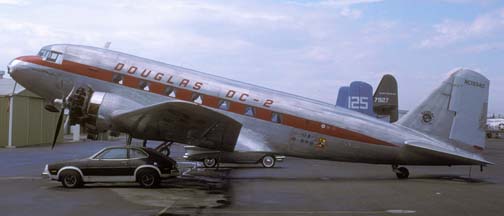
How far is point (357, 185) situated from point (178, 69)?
791cm

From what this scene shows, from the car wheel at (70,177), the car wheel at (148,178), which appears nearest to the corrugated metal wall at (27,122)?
the car wheel at (70,177)

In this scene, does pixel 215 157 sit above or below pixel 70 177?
above

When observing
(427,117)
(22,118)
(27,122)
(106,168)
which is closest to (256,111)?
(106,168)

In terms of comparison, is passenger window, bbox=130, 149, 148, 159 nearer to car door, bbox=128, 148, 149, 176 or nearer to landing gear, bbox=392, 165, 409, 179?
car door, bbox=128, 148, 149, 176

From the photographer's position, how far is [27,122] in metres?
47.9

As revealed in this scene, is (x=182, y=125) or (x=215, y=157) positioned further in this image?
(x=215, y=157)

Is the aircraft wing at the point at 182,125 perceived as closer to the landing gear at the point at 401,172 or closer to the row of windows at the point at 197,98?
the row of windows at the point at 197,98

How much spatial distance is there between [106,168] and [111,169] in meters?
0.15

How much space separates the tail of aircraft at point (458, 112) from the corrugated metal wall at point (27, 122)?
115 ft

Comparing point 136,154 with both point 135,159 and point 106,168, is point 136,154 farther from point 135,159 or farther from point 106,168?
point 106,168

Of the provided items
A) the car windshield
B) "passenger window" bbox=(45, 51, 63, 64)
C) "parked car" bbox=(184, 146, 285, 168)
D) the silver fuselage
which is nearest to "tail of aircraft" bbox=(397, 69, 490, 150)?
the silver fuselage

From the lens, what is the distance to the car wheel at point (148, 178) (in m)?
16.9

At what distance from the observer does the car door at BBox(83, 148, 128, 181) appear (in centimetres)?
1681

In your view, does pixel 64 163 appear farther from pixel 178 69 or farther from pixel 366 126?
pixel 366 126
